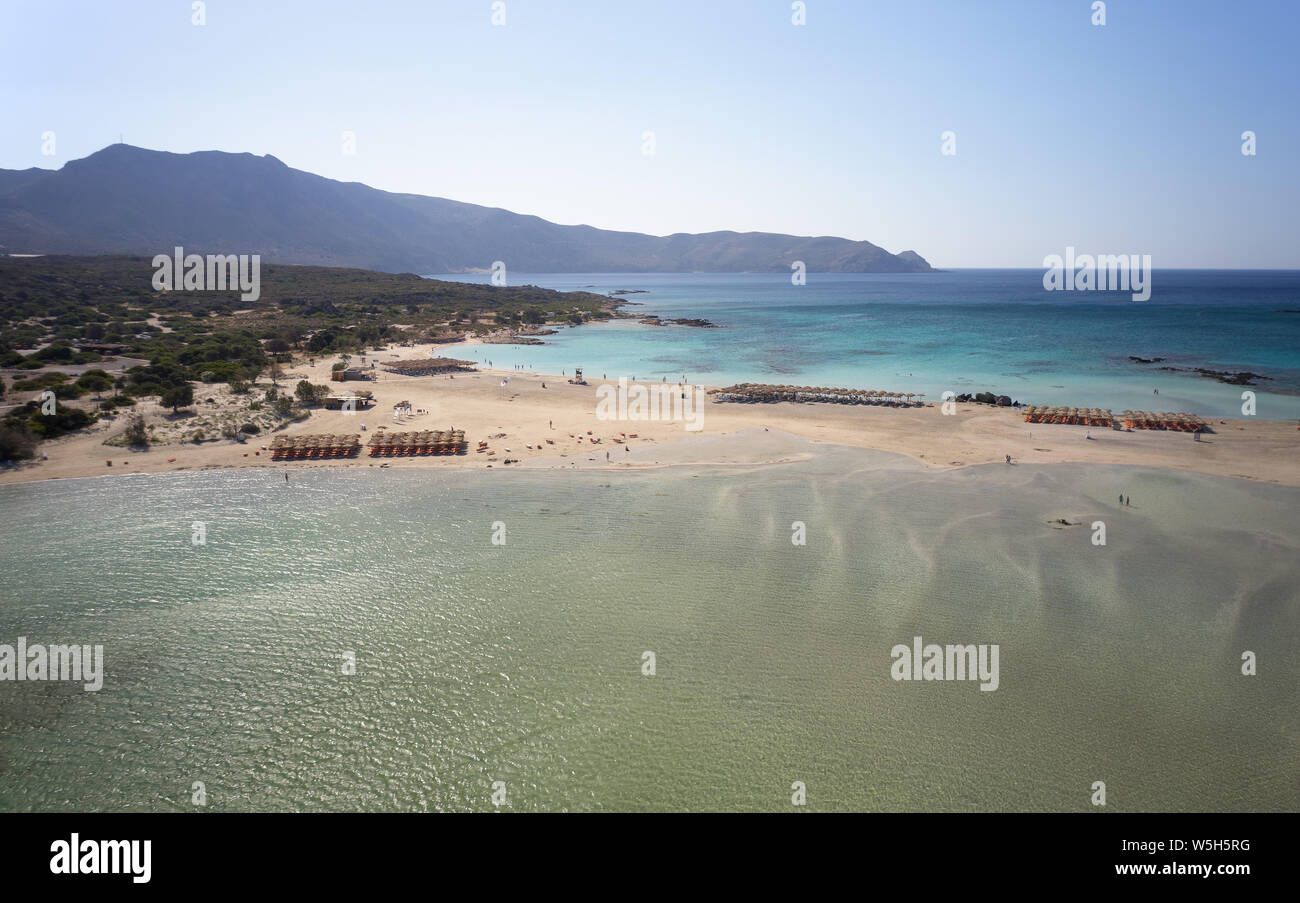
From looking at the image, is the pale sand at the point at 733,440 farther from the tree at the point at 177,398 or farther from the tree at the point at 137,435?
the tree at the point at 177,398

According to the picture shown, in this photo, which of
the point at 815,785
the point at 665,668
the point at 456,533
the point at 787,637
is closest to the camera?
the point at 815,785

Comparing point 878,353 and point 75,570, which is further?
point 878,353

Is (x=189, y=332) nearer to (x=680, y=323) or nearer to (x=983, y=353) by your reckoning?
(x=680, y=323)

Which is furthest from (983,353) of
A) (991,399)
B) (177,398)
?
(177,398)

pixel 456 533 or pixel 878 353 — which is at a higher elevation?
pixel 878 353

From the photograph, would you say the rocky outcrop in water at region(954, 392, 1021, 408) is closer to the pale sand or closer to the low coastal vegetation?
the pale sand
